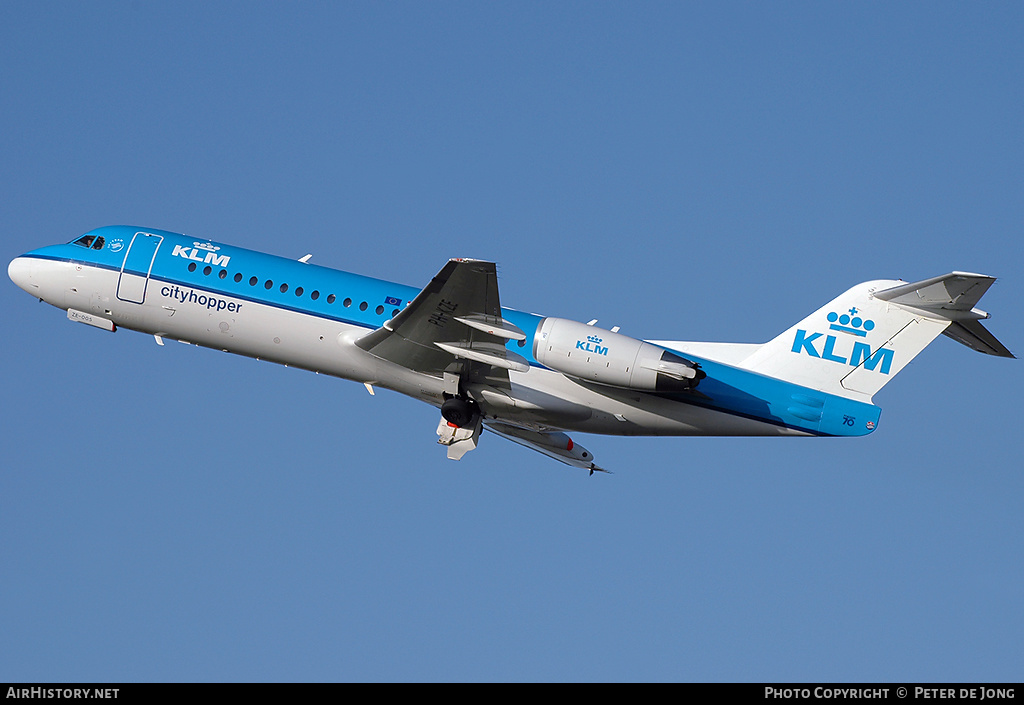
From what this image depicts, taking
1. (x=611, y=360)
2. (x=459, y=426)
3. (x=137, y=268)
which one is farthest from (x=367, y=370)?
(x=137, y=268)

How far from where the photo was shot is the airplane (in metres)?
23.1

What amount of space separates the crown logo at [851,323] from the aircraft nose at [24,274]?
1898cm

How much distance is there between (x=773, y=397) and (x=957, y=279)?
4.46 m

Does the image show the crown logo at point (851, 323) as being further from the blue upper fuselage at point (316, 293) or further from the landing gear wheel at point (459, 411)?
the landing gear wheel at point (459, 411)

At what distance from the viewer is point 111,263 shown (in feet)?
90.9

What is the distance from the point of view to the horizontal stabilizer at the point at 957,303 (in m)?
22.6

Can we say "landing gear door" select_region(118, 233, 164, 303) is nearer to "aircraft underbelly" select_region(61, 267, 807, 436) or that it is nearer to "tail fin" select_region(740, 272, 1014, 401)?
"aircraft underbelly" select_region(61, 267, 807, 436)

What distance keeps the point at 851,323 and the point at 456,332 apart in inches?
338

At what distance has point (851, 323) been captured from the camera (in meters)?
25.2
